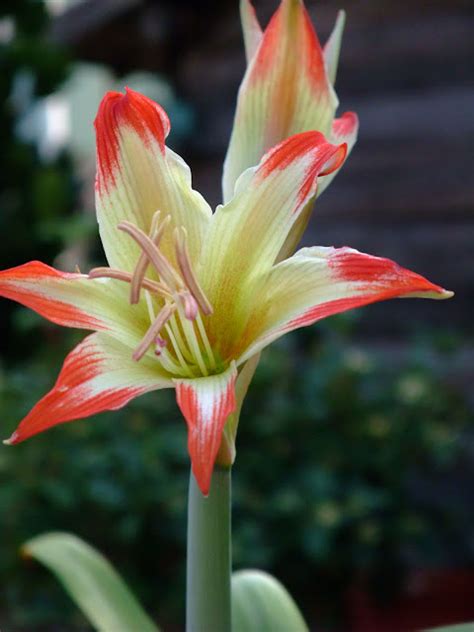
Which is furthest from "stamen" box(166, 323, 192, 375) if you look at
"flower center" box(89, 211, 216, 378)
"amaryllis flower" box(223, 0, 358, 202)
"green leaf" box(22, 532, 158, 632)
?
"green leaf" box(22, 532, 158, 632)

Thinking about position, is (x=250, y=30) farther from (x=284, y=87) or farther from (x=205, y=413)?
(x=205, y=413)

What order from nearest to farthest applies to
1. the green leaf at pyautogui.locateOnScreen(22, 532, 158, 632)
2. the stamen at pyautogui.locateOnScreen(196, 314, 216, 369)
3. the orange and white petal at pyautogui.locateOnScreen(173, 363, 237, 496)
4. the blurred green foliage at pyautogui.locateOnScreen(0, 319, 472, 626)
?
1. the orange and white petal at pyautogui.locateOnScreen(173, 363, 237, 496)
2. the stamen at pyautogui.locateOnScreen(196, 314, 216, 369)
3. the green leaf at pyautogui.locateOnScreen(22, 532, 158, 632)
4. the blurred green foliage at pyautogui.locateOnScreen(0, 319, 472, 626)

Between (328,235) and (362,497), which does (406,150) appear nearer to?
(328,235)

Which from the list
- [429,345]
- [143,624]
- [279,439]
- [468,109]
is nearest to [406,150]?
[468,109]

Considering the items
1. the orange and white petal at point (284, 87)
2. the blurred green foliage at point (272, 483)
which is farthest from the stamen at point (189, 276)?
the blurred green foliage at point (272, 483)

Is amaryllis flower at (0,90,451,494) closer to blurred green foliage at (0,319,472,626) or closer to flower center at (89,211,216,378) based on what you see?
flower center at (89,211,216,378)

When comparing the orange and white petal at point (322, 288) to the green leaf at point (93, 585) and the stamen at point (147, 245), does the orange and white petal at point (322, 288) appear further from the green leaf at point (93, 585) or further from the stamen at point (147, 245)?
the green leaf at point (93, 585)
